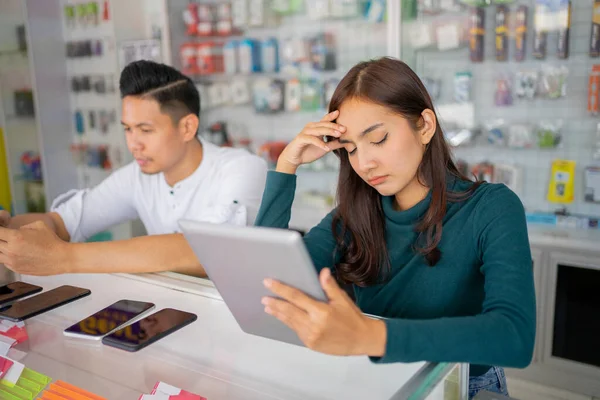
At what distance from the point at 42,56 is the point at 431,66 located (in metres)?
2.99

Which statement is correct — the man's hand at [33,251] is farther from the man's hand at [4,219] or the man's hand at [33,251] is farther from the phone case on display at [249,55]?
the phone case on display at [249,55]

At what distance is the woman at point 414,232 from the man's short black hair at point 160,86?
0.75 m

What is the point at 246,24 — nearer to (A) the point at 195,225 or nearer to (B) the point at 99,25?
(B) the point at 99,25

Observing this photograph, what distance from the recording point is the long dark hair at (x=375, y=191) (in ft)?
4.12

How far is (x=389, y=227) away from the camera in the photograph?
142cm

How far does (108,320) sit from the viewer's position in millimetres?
1240

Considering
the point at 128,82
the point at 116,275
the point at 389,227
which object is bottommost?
the point at 116,275

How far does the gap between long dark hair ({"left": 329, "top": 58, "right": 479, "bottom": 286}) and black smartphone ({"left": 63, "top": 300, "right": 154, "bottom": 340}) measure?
20.2 inches

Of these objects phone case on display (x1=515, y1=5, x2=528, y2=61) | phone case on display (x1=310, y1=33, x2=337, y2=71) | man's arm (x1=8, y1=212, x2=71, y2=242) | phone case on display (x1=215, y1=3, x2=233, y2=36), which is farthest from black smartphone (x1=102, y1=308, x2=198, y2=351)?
phone case on display (x1=215, y1=3, x2=233, y2=36)

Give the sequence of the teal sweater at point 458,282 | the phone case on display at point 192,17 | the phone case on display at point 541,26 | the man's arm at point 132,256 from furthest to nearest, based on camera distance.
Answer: the phone case on display at point 192,17 → the phone case on display at point 541,26 → the man's arm at point 132,256 → the teal sweater at point 458,282

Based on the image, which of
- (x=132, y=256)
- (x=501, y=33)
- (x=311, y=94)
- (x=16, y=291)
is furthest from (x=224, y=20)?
(x=16, y=291)

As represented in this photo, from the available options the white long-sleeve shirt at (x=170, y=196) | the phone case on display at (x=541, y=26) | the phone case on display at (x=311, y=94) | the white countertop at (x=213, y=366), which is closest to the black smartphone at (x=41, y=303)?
the white countertop at (x=213, y=366)

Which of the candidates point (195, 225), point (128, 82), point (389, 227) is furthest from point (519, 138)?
point (195, 225)

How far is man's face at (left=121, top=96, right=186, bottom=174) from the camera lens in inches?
78.4
